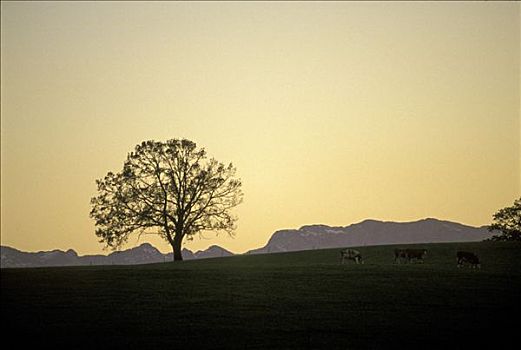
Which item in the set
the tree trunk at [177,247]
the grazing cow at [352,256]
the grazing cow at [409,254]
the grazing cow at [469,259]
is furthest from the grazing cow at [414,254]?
the tree trunk at [177,247]

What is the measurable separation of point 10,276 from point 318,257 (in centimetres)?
2807

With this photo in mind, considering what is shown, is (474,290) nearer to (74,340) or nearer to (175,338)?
(175,338)

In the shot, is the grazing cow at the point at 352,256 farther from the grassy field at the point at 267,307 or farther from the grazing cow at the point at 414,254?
the grassy field at the point at 267,307

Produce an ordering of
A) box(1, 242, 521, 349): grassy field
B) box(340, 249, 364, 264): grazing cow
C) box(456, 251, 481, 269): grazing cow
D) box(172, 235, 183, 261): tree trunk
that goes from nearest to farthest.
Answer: box(1, 242, 521, 349): grassy field < box(456, 251, 481, 269): grazing cow < box(340, 249, 364, 264): grazing cow < box(172, 235, 183, 261): tree trunk

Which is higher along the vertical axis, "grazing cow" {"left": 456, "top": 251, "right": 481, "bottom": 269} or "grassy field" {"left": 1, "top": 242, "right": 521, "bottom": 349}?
"grazing cow" {"left": 456, "top": 251, "right": 481, "bottom": 269}

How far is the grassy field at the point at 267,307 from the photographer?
27781 millimetres

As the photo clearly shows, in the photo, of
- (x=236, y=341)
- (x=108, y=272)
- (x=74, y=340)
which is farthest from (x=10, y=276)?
(x=236, y=341)

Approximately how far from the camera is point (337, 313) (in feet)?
108

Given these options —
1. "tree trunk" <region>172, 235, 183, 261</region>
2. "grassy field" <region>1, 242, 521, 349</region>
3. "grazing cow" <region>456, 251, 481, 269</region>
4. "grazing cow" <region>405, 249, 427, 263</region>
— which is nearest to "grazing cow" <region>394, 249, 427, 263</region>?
"grazing cow" <region>405, 249, 427, 263</region>

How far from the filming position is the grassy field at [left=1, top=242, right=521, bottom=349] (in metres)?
27.8

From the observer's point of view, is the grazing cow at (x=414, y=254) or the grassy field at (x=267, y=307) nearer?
the grassy field at (x=267, y=307)

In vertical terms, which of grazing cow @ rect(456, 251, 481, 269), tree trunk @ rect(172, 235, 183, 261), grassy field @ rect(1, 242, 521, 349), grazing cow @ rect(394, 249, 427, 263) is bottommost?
grassy field @ rect(1, 242, 521, 349)

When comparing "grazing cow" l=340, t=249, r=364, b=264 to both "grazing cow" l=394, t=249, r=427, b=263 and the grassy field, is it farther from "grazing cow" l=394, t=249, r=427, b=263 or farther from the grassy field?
the grassy field

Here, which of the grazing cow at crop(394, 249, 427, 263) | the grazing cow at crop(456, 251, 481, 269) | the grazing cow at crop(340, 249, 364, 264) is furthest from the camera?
the grazing cow at crop(340, 249, 364, 264)
